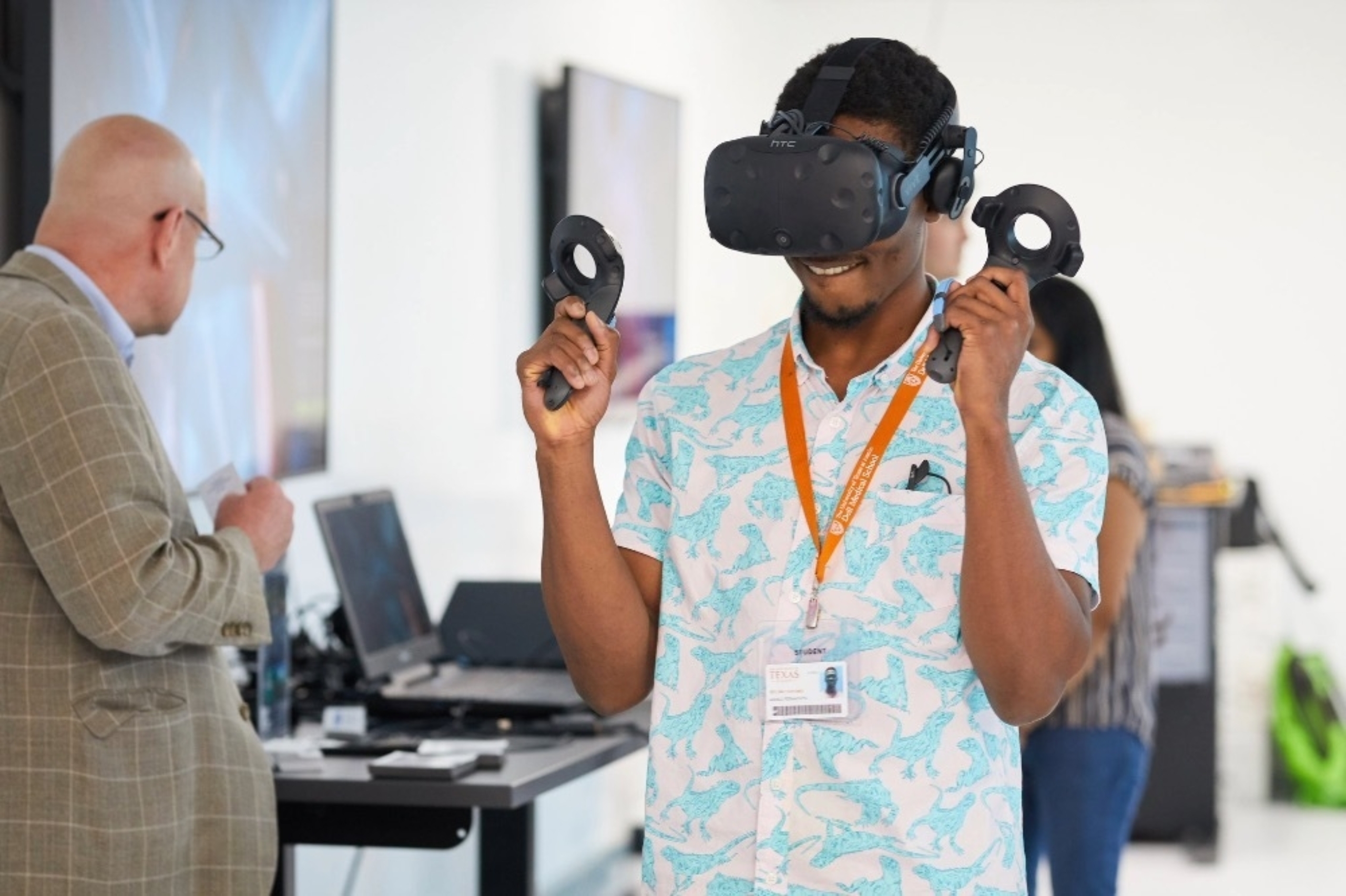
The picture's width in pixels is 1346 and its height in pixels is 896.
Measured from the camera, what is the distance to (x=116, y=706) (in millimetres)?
2088

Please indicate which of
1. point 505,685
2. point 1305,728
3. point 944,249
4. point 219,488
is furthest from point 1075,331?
point 1305,728

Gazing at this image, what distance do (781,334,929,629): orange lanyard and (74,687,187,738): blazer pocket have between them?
941mm

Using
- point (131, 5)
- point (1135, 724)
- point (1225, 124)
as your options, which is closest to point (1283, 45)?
point (1225, 124)

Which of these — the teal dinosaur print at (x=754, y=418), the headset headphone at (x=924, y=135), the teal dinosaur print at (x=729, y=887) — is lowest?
the teal dinosaur print at (x=729, y=887)

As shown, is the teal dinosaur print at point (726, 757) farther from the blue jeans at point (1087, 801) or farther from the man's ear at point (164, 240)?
the blue jeans at point (1087, 801)

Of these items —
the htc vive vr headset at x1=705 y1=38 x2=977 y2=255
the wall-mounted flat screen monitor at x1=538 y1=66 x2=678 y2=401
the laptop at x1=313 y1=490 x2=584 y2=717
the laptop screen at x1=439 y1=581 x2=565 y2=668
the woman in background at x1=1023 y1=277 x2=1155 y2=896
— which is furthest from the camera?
the wall-mounted flat screen monitor at x1=538 y1=66 x2=678 y2=401

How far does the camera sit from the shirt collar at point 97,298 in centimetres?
217

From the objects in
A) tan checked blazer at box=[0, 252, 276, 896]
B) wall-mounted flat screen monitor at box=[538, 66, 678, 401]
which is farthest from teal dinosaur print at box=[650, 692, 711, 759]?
wall-mounted flat screen monitor at box=[538, 66, 678, 401]

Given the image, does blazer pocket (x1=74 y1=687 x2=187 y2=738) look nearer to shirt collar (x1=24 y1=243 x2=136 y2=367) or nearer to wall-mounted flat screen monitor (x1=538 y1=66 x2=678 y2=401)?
shirt collar (x1=24 y1=243 x2=136 y2=367)

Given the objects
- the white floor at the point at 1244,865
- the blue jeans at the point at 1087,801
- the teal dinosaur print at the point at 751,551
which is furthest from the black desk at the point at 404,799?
the white floor at the point at 1244,865

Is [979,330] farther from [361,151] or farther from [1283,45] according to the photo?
[1283,45]

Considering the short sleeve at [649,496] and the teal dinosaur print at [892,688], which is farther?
the short sleeve at [649,496]

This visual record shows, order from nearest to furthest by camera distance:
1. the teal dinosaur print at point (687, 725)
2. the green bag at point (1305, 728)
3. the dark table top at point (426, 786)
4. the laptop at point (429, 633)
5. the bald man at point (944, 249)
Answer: the teal dinosaur print at point (687, 725), the dark table top at point (426, 786), the laptop at point (429, 633), the bald man at point (944, 249), the green bag at point (1305, 728)

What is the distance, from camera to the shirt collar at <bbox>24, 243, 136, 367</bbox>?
2.17 meters
